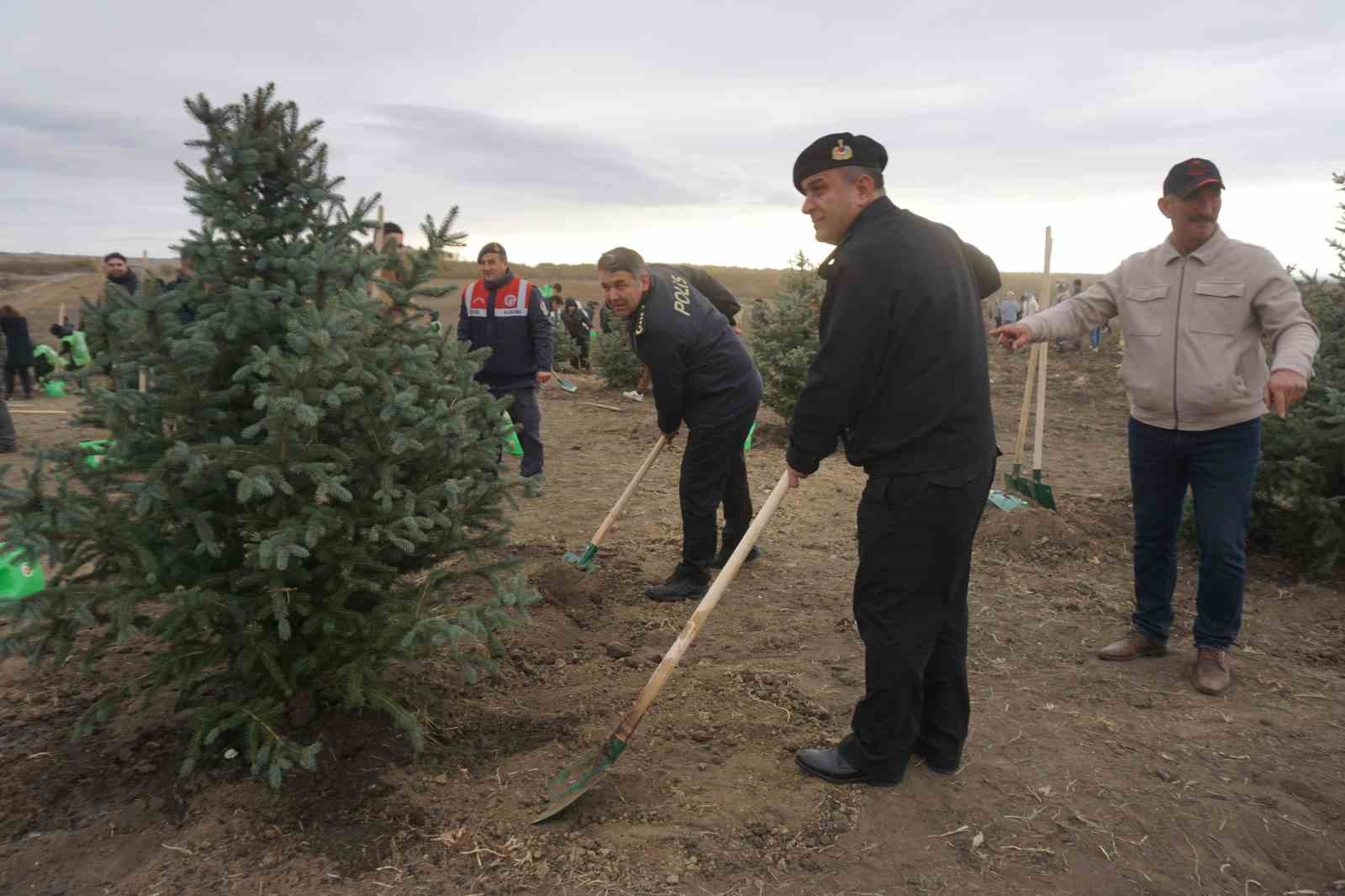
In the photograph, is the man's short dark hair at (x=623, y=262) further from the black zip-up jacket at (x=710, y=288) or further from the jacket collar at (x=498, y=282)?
the jacket collar at (x=498, y=282)

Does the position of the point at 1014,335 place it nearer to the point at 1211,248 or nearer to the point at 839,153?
the point at 1211,248

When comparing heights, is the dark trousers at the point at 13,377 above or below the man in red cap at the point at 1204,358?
below

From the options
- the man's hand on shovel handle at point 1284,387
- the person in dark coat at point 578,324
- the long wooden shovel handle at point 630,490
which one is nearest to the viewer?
the man's hand on shovel handle at point 1284,387

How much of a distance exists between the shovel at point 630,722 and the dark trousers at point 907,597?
1.29 feet

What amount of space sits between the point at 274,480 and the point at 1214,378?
→ 12.4 feet

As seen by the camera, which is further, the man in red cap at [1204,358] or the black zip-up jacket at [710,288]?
the black zip-up jacket at [710,288]

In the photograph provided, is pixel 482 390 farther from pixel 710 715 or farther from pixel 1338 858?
pixel 1338 858

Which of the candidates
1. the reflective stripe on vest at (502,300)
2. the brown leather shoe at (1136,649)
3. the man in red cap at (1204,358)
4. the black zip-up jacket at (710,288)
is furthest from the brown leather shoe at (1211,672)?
the reflective stripe on vest at (502,300)

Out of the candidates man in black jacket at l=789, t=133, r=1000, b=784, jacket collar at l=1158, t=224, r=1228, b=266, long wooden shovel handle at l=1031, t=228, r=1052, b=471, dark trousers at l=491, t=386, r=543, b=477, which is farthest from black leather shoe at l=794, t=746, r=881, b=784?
dark trousers at l=491, t=386, r=543, b=477

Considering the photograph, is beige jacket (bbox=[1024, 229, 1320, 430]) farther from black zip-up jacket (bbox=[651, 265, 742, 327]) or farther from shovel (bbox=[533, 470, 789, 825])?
black zip-up jacket (bbox=[651, 265, 742, 327])

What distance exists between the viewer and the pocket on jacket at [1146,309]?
4188 mm

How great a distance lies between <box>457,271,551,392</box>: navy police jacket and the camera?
7.23 m

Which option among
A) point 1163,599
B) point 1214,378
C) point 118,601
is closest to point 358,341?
point 118,601

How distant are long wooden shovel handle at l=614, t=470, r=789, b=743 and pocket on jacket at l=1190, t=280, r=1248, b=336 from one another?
7.02 feet
